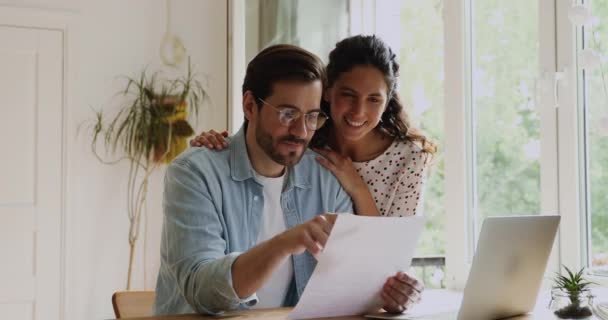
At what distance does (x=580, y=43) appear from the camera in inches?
111

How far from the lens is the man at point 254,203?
1.70 m

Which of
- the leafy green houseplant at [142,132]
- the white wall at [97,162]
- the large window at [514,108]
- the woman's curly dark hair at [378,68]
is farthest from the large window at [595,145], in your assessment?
the white wall at [97,162]

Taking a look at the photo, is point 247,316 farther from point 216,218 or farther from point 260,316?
point 216,218

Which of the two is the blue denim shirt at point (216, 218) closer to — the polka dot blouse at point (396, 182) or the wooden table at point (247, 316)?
the wooden table at point (247, 316)

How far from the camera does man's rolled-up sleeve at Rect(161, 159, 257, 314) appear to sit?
5.53 ft

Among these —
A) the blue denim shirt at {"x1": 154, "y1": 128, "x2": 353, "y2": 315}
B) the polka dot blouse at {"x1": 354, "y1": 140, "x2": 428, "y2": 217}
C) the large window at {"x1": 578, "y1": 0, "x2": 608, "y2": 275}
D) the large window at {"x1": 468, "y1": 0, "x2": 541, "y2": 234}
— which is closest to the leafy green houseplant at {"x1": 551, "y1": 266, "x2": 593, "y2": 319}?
the blue denim shirt at {"x1": 154, "y1": 128, "x2": 353, "y2": 315}

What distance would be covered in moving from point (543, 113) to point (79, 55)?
257 centimetres

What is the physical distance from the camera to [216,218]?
6.07ft

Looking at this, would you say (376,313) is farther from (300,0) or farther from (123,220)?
(123,220)

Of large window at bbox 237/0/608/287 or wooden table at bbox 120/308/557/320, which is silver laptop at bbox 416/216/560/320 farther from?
large window at bbox 237/0/608/287

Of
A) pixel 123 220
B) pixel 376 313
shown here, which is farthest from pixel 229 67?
pixel 376 313

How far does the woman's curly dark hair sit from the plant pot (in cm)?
84

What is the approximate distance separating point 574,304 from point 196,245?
0.77 m

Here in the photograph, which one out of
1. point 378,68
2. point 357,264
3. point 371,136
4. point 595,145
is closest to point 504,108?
point 595,145
